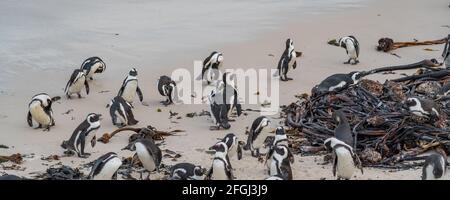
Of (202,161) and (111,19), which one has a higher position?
(111,19)

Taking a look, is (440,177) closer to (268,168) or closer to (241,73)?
(268,168)

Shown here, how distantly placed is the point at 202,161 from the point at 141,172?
65cm

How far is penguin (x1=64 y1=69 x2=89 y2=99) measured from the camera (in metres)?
9.37

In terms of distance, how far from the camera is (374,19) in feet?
43.9

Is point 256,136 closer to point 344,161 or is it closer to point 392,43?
point 344,161

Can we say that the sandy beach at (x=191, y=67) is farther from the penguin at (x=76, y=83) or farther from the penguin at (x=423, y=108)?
the penguin at (x=423, y=108)

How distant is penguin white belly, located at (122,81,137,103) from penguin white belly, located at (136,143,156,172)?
244 centimetres

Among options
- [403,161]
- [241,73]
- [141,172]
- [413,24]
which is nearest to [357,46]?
[241,73]

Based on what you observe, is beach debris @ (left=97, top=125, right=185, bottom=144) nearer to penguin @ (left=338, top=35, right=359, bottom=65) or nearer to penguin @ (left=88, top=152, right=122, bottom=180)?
penguin @ (left=88, top=152, right=122, bottom=180)

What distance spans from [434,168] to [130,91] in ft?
13.2

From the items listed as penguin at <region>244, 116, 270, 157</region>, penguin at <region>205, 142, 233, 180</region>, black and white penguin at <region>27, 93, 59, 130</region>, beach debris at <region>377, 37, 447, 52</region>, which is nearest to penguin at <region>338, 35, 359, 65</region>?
beach debris at <region>377, 37, 447, 52</region>

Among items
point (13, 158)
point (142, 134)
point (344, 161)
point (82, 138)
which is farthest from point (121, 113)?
point (344, 161)

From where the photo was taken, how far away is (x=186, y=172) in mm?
6371
